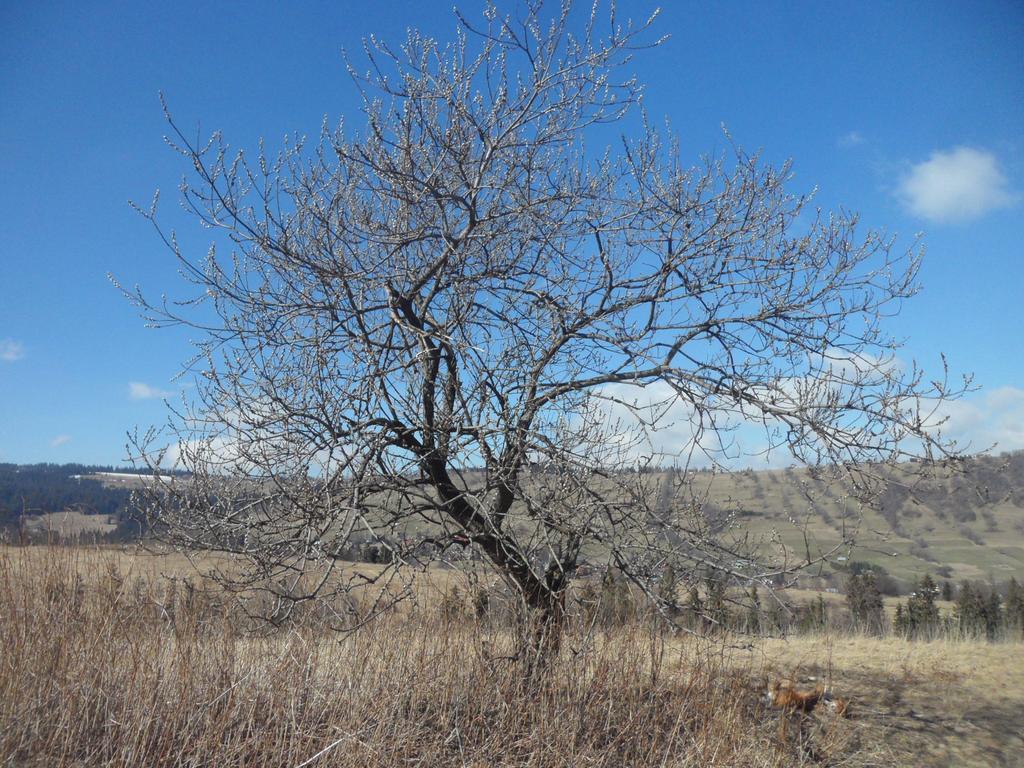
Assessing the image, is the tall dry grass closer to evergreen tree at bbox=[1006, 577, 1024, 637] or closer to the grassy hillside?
the grassy hillside

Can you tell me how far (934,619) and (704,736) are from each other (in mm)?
11167

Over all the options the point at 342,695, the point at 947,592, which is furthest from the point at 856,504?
the point at 947,592

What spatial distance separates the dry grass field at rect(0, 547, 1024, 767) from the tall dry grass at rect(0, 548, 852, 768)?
13 millimetres

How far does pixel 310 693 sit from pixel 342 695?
194 millimetres

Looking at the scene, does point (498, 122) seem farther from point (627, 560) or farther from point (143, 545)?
point (143, 545)

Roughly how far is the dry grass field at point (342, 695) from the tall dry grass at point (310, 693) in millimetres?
13

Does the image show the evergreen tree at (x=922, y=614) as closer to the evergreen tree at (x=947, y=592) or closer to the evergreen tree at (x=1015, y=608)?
the evergreen tree at (x=1015, y=608)

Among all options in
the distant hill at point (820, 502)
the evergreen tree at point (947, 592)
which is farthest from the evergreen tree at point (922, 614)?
the distant hill at point (820, 502)

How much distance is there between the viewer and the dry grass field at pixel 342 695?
386 centimetres

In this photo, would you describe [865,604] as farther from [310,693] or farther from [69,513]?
[69,513]

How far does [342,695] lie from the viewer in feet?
14.1

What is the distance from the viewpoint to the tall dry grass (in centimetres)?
384

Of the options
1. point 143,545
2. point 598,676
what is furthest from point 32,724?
point 598,676

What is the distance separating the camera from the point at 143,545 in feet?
15.4
